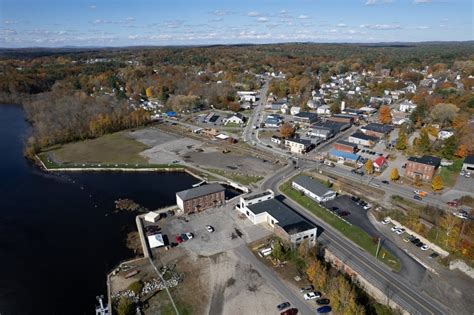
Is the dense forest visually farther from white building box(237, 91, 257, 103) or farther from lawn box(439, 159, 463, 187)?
lawn box(439, 159, 463, 187)

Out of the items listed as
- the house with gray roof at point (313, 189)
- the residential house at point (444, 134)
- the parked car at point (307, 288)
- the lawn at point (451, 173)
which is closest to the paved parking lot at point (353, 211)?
the house with gray roof at point (313, 189)

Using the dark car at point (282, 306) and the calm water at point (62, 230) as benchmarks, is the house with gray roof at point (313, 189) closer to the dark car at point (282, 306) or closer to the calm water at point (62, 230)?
the calm water at point (62, 230)

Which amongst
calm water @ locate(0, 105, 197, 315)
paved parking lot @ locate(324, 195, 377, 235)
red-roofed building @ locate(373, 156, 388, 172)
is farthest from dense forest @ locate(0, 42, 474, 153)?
paved parking lot @ locate(324, 195, 377, 235)

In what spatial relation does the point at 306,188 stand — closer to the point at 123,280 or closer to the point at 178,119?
the point at 123,280

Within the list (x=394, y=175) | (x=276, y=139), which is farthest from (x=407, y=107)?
(x=394, y=175)

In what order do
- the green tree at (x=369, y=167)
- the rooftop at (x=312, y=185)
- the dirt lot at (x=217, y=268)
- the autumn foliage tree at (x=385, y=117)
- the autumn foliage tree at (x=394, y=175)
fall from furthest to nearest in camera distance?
the autumn foliage tree at (x=385, y=117)
the green tree at (x=369, y=167)
the autumn foliage tree at (x=394, y=175)
the rooftop at (x=312, y=185)
the dirt lot at (x=217, y=268)

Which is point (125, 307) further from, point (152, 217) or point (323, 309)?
point (323, 309)
